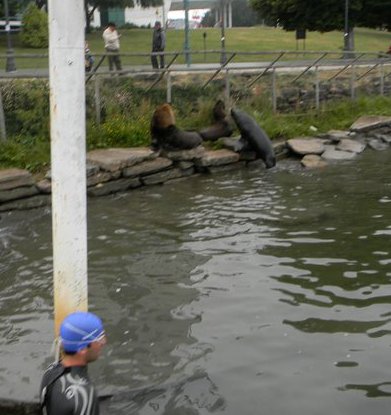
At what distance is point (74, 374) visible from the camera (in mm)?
4605

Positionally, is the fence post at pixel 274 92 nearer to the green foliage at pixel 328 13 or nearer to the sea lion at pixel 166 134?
the sea lion at pixel 166 134

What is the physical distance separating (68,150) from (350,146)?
14668mm

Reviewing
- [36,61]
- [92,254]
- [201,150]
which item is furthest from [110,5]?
[92,254]

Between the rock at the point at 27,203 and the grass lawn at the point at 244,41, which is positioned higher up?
the grass lawn at the point at 244,41

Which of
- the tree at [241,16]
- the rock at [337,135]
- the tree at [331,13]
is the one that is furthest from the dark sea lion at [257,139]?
the tree at [241,16]

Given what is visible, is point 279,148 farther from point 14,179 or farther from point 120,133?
point 14,179

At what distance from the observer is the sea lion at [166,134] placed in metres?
16.1

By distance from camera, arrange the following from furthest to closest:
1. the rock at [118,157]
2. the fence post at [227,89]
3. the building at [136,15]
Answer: the building at [136,15]
the fence post at [227,89]
the rock at [118,157]

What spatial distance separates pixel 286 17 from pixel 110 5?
18316mm

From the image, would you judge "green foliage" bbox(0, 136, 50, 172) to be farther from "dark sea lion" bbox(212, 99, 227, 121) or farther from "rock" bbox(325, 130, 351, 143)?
"rock" bbox(325, 130, 351, 143)

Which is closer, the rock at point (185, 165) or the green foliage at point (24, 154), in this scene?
the green foliage at point (24, 154)

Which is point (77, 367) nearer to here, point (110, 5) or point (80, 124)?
point (80, 124)

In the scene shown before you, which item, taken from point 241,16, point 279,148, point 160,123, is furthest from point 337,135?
point 241,16

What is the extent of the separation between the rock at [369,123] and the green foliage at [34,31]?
76.5 ft
